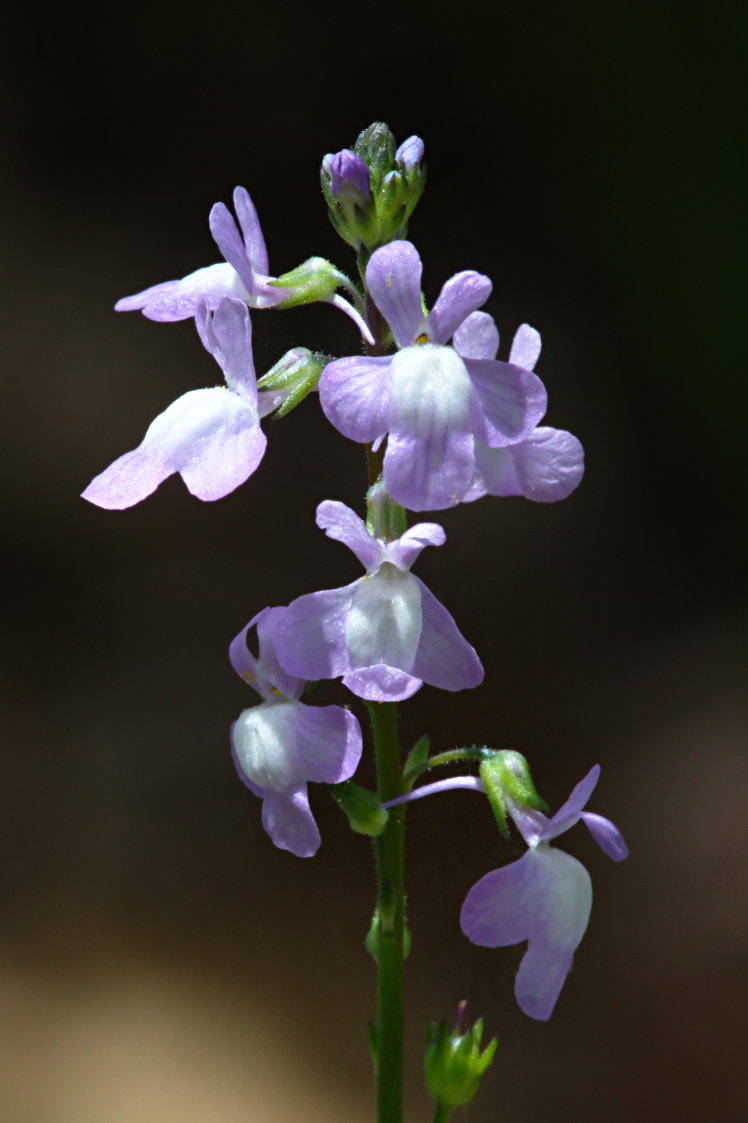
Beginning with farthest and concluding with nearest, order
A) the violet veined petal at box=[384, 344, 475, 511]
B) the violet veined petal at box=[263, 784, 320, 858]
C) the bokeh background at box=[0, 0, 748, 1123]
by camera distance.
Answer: the bokeh background at box=[0, 0, 748, 1123] → the violet veined petal at box=[263, 784, 320, 858] → the violet veined petal at box=[384, 344, 475, 511]

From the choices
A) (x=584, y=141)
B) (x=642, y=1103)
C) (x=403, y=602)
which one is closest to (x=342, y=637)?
(x=403, y=602)

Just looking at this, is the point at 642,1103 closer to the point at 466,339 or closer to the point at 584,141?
the point at 466,339

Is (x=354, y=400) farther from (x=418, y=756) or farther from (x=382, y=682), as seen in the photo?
(x=418, y=756)

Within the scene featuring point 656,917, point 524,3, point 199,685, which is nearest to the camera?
point 656,917

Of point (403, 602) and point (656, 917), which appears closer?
point (403, 602)

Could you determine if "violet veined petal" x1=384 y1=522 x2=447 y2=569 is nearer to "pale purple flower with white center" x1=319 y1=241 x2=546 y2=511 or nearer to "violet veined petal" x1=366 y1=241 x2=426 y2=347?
"pale purple flower with white center" x1=319 y1=241 x2=546 y2=511

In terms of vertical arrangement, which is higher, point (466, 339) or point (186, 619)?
point (466, 339)

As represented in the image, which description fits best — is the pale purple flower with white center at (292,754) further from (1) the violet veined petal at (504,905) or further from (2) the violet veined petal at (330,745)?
(1) the violet veined petal at (504,905)

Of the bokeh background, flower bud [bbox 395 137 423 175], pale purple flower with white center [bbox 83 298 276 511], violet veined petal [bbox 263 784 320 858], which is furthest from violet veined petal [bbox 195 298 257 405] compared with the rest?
the bokeh background
